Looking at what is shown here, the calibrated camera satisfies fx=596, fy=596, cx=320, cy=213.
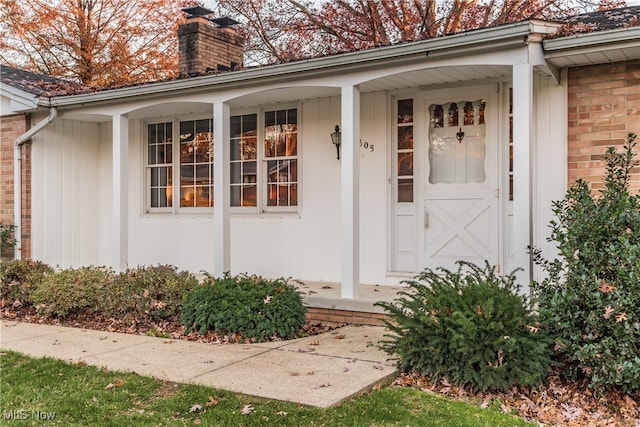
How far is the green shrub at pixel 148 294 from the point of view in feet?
21.5

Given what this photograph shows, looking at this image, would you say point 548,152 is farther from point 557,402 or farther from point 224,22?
point 224,22

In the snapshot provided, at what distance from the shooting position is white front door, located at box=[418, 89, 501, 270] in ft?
22.8

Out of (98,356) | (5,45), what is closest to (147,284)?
(98,356)

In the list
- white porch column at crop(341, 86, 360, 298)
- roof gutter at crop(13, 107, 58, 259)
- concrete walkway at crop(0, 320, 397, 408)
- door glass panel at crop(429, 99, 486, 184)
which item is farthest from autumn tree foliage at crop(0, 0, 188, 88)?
concrete walkway at crop(0, 320, 397, 408)

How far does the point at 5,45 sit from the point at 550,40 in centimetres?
1821

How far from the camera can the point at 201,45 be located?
31.2ft

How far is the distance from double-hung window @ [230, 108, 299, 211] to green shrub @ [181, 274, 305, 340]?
251 centimetres

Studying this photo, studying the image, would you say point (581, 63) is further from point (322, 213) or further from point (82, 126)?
point (82, 126)

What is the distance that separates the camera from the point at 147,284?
6.83m

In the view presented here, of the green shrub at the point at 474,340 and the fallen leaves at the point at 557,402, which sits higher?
the green shrub at the point at 474,340

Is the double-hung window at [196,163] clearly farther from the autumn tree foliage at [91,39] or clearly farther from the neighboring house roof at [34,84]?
the autumn tree foliage at [91,39]

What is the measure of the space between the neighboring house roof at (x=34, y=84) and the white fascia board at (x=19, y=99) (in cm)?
6

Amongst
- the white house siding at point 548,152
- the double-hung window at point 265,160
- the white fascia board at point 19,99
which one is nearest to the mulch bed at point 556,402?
the white house siding at point 548,152

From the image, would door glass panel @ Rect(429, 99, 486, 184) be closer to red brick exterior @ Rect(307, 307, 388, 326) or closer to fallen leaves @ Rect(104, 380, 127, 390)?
red brick exterior @ Rect(307, 307, 388, 326)
